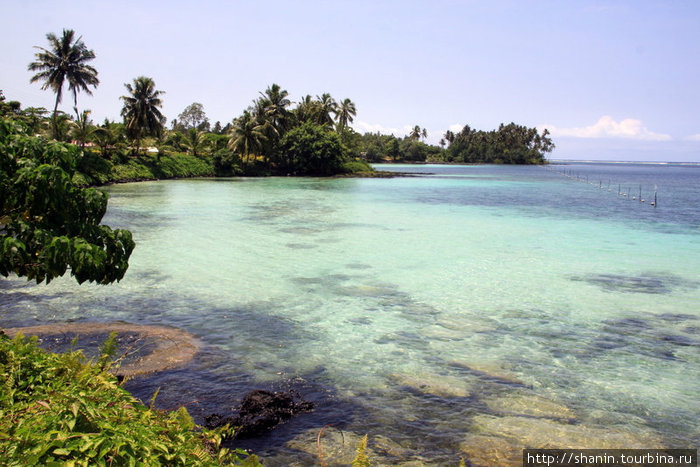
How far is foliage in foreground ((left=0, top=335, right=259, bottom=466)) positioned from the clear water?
7.63 feet

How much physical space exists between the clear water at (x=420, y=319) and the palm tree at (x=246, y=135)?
144 ft

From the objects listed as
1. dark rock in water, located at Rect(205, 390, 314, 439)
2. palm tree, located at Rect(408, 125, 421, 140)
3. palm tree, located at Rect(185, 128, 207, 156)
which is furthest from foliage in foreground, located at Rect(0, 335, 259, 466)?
palm tree, located at Rect(408, 125, 421, 140)

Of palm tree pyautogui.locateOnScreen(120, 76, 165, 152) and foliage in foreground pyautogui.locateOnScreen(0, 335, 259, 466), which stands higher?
palm tree pyautogui.locateOnScreen(120, 76, 165, 152)

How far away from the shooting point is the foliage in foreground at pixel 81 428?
287 centimetres

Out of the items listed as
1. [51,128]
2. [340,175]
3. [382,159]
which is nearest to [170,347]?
[51,128]

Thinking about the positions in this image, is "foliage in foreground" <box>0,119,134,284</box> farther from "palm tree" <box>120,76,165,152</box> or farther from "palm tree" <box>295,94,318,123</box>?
"palm tree" <box>295,94,318,123</box>

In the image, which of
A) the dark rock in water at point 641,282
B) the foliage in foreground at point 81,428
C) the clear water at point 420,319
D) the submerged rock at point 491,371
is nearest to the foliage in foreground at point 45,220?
the foliage in foreground at point 81,428

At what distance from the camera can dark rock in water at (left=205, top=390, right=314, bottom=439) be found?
603 centimetres

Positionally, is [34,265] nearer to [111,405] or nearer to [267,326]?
[111,405]

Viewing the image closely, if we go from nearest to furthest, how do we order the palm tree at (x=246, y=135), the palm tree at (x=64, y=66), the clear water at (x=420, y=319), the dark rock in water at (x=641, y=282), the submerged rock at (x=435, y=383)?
1. the clear water at (x=420, y=319)
2. the submerged rock at (x=435, y=383)
3. the dark rock in water at (x=641, y=282)
4. the palm tree at (x=64, y=66)
5. the palm tree at (x=246, y=135)

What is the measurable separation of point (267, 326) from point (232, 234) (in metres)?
12.7

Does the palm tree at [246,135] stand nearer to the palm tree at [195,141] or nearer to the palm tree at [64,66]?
the palm tree at [195,141]

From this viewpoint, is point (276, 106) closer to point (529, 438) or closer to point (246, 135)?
point (246, 135)

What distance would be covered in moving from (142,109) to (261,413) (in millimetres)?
57998
